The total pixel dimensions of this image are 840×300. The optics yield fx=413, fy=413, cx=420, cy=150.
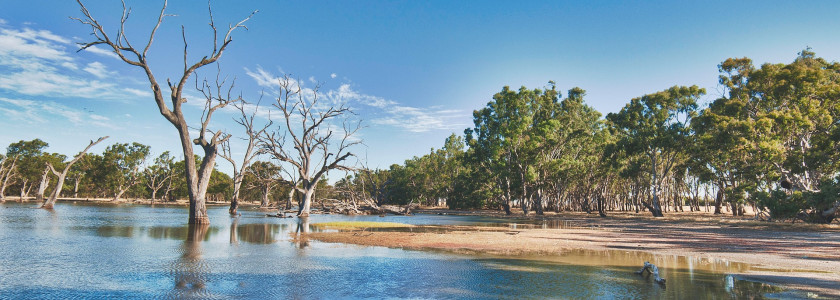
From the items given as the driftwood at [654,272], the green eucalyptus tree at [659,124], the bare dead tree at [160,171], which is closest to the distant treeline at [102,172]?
the bare dead tree at [160,171]

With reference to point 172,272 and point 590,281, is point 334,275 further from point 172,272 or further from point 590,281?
point 590,281

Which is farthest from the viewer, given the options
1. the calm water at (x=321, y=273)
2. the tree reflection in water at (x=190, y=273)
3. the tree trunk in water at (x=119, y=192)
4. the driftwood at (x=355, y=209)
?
the tree trunk in water at (x=119, y=192)

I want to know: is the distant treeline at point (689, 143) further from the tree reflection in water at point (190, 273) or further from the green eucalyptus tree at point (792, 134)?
the tree reflection in water at point (190, 273)

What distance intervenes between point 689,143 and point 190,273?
48141 millimetres

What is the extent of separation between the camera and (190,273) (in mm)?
9234

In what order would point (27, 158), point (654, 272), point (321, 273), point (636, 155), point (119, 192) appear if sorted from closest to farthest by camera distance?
1. point (654, 272)
2. point (321, 273)
3. point (636, 155)
4. point (27, 158)
5. point (119, 192)

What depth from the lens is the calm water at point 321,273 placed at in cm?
779

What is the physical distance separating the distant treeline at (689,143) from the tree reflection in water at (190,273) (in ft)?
93.4

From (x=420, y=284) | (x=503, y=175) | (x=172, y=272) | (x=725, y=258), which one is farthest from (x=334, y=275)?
(x=503, y=175)

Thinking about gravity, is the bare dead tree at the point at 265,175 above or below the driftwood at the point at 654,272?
above

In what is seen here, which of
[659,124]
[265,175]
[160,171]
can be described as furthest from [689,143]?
[160,171]

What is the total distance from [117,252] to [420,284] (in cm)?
953

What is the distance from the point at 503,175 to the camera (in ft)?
180

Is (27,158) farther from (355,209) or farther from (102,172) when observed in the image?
(355,209)
